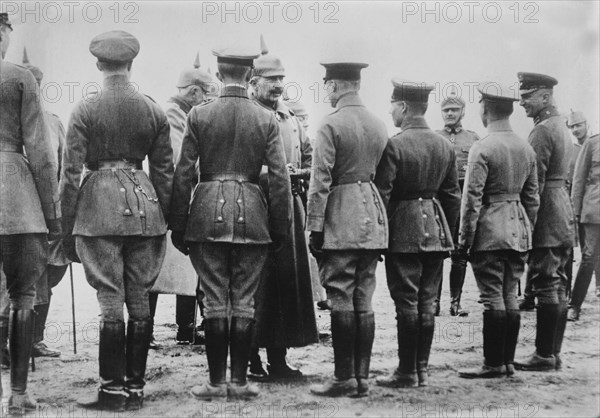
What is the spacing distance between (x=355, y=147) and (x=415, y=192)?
0.62 meters

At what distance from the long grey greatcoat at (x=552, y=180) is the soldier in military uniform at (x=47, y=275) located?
3992 mm

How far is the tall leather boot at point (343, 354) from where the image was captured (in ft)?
16.6

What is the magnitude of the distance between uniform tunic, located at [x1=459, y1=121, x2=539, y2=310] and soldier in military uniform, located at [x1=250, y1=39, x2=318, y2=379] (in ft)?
4.21

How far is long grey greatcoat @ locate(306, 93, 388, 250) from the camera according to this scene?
511cm

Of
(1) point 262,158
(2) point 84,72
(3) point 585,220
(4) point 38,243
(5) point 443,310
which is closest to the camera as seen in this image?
(4) point 38,243

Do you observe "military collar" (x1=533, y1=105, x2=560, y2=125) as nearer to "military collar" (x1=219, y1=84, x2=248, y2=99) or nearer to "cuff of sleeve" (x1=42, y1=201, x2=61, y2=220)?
"military collar" (x1=219, y1=84, x2=248, y2=99)

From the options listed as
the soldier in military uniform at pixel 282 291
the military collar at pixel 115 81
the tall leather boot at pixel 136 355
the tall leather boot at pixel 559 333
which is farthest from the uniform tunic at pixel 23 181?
the tall leather boot at pixel 559 333

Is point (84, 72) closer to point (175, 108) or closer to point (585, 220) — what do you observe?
point (175, 108)

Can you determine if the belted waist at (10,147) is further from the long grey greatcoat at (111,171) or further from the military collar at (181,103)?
the military collar at (181,103)

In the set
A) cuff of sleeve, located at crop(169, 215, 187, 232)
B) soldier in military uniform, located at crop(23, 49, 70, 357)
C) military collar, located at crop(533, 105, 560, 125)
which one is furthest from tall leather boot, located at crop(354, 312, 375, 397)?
soldier in military uniform, located at crop(23, 49, 70, 357)

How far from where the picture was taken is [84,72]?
6078mm

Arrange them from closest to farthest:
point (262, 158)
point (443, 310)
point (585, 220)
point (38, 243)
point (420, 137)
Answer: point (38, 243) < point (262, 158) < point (420, 137) < point (585, 220) < point (443, 310)

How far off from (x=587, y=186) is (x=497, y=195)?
103 inches

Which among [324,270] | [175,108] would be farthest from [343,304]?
[175,108]
